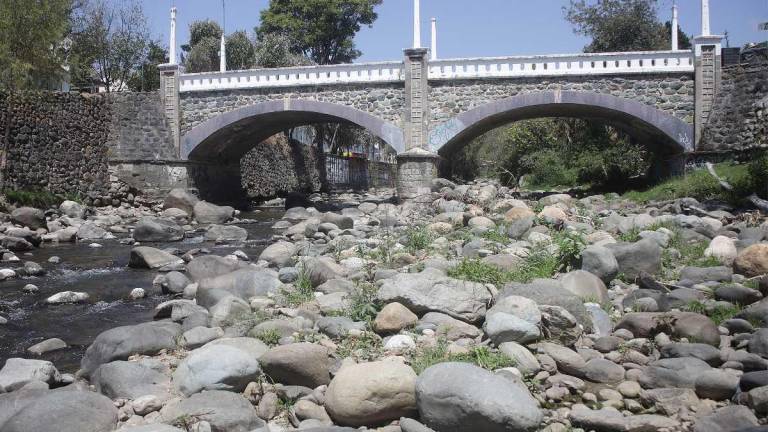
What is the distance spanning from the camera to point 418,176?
61.1 ft

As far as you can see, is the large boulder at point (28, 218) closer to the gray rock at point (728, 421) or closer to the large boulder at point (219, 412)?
Answer: the large boulder at point (219, 412)

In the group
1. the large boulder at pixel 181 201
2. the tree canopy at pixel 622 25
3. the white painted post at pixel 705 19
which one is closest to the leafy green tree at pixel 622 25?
the tree canopy at pixel 622 25

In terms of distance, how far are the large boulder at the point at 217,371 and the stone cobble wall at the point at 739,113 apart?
49.2ft

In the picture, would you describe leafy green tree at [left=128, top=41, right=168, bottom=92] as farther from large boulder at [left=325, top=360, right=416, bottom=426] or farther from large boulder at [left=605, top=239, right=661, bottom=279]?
large boulder at [left=325, top=360, right=416, bottom=426]

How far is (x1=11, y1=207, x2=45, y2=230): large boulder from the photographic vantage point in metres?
13.8

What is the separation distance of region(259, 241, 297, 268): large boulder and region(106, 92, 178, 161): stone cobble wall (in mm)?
12353

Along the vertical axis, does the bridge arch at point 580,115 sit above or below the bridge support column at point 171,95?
below

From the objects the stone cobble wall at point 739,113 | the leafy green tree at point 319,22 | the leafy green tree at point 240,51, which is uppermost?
the leafy green tree at point 319,22

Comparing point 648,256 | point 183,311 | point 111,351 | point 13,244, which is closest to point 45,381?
point 111,351

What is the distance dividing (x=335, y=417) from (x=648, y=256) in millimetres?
4267

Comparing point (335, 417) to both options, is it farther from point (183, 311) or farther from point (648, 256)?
point (648, 256)

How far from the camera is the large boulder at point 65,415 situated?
11.7 ft

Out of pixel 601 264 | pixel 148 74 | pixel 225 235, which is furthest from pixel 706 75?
pixel 148 74

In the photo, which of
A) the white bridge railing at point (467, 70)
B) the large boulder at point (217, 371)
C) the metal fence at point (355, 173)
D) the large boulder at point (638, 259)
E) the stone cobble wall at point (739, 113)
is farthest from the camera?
the metal fence at point (355, 173)
